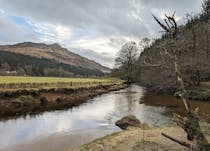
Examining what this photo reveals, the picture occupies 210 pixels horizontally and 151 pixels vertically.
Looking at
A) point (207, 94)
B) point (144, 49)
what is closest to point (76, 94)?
point (207, 94)

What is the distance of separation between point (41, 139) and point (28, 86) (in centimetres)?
2049

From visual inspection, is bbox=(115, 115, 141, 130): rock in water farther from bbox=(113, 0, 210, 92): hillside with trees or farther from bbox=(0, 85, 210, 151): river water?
bbox=(113, 0, 210, 92): hillside with trees

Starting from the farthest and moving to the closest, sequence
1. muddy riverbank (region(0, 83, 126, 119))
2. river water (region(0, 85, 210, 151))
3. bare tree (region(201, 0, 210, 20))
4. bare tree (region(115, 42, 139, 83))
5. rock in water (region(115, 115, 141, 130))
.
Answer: bare tree (region(115, 42, 139, 83)) → bare tree (region(201, 0, 210, 20)) → muddy riverbank (region(0, 83, 126, 119)) → rock in water (region(115, 115, 141, 130)) → river water (region(0, 85, 210, 151))

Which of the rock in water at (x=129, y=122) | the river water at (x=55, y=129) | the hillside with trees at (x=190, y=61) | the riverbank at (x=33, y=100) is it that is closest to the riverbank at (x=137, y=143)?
the river water at (x=55, y=129)

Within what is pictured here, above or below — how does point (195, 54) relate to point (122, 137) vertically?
above

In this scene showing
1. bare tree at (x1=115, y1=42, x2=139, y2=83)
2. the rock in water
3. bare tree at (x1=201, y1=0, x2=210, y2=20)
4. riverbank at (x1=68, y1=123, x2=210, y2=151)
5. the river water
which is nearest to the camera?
riverbank at (x1=68, y1=123, x2=210, y2=151)

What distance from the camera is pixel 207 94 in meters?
33.8

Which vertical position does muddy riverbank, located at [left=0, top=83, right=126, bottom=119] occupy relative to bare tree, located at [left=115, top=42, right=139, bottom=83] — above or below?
below

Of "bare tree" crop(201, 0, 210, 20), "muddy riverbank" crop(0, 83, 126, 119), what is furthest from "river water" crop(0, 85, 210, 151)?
"bare tree" crop(201, 0, 210, 20)

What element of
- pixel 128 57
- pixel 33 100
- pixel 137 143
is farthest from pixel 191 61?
pixel 128 57

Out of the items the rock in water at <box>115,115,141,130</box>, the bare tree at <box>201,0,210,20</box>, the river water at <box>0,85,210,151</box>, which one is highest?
the bare tree at <box>201,0,210,20</box>

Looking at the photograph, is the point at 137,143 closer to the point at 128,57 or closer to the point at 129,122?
the point at 129,122

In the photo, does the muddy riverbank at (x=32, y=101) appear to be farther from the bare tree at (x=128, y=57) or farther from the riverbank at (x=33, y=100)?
the bare tree at (x=128, y=57)

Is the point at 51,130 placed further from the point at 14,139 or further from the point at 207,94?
the point at 207,94
